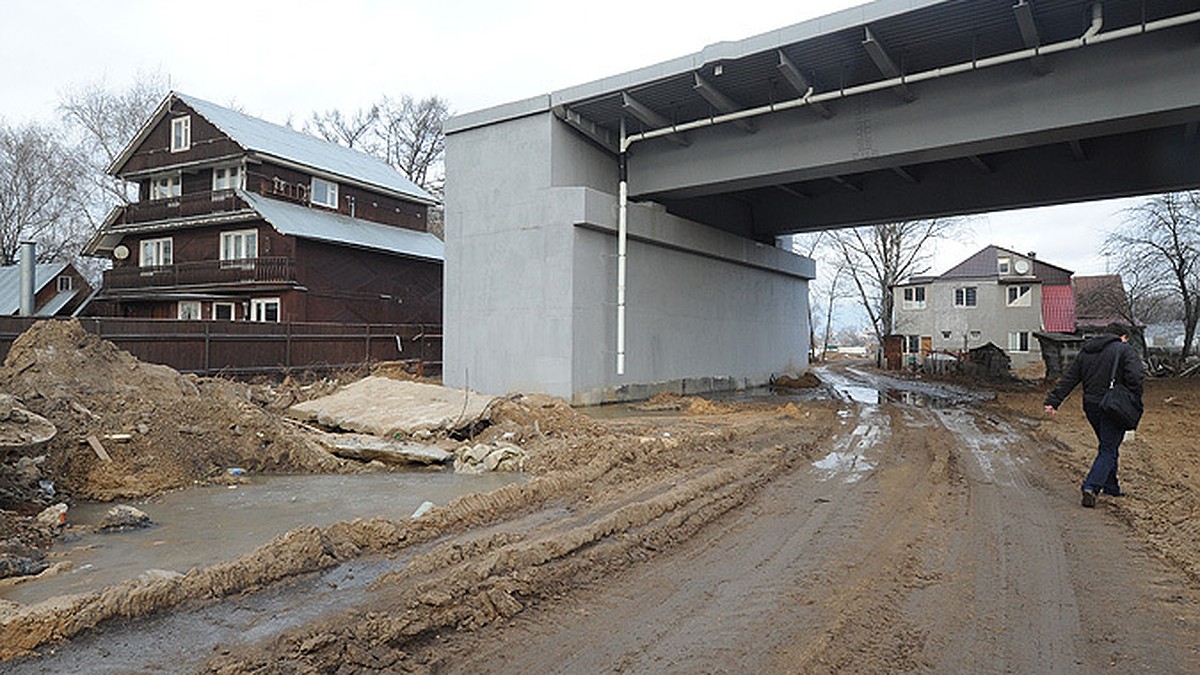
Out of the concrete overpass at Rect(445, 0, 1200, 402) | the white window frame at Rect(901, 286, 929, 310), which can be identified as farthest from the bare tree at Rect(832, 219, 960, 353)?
the concrete overpass at Rect(445, 0, 1200, 402)

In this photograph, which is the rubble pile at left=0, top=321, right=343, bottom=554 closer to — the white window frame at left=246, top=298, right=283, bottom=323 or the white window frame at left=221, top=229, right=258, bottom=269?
the white window frame at left=246, top=298, right=283, bottom=323

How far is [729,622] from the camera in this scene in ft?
13.4

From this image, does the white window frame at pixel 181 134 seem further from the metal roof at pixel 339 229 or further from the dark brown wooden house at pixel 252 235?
the metal roof at pixel 339 229

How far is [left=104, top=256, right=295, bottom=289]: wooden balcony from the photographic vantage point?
88.5 feet

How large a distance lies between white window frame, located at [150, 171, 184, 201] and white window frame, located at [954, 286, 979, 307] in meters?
47.4

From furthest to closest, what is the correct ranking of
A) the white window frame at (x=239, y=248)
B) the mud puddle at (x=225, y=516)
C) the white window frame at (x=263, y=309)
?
1. the white window frame at (x=239, y=248)
2. the white window frame at (x=263, y=309)
3. the mud puddle at (x=225, y=516)

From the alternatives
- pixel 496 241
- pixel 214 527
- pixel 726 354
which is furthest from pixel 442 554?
pixel 726 354

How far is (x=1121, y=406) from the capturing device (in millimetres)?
6754

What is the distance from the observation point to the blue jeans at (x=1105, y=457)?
6.82 meters

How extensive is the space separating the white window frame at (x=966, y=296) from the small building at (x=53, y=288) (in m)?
51.8

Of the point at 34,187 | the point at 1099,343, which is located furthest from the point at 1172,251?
the point at 34,187

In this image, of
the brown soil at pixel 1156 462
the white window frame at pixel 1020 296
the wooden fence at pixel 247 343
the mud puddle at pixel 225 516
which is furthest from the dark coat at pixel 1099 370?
the white window frame at pixel 1020 296

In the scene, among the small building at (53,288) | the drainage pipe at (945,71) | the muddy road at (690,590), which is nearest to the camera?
the muddy road at (690,590)

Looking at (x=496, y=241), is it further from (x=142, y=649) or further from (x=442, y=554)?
(x=142, y=649)
